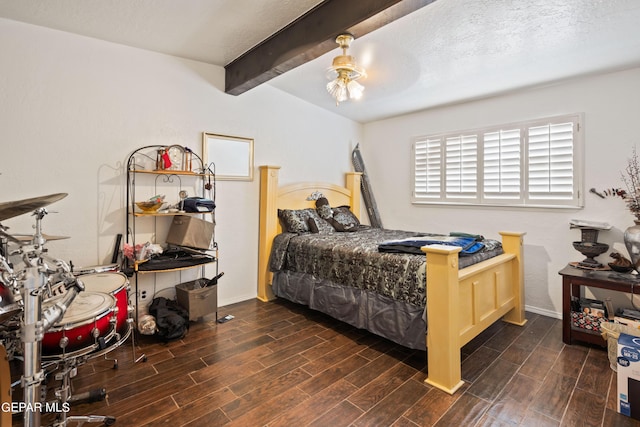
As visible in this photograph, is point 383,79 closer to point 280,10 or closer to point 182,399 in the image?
point 280,10

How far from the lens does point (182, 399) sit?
1.98 m

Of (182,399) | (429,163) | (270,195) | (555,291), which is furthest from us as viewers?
(429,163)

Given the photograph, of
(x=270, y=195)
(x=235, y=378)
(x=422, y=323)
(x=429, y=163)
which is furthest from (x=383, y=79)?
(x=235, y=378)

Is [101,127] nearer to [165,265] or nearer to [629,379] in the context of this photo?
[165,265]

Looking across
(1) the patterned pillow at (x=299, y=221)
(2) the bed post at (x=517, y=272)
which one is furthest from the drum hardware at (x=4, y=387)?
(2) the bed post at (x=517, y=272)

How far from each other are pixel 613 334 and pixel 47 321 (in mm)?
3423

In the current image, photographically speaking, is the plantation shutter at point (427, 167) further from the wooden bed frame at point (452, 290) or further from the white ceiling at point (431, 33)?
the wooden bed frame at point (452, 290)

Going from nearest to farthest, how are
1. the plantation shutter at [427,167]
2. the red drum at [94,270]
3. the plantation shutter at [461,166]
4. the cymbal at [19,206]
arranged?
the cymbal at [19,206]
the red drum at [94,270]
the plantation shutter at [461,166]
the plantation shutter at [427,167]

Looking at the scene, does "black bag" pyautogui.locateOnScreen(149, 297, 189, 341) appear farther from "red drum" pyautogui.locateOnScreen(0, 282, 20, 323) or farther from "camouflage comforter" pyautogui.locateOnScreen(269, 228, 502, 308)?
"red drum" pyautogui.locateOnScreen(0, 282, 20, 323)

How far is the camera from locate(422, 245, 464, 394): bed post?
6.79 feet

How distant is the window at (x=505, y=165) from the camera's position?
3.24m

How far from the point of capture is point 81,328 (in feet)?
5.22

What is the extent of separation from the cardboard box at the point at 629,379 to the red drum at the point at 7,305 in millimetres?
3124

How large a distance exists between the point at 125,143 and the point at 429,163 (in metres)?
3.57
